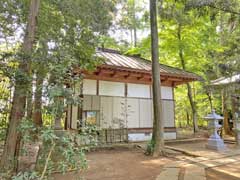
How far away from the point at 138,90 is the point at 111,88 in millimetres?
1448

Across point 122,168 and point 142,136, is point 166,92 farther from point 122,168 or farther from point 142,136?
point 122,168

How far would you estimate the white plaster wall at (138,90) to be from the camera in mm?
10133

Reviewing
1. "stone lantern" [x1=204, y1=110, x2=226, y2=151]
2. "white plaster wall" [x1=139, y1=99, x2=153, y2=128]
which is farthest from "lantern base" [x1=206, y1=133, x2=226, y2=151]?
"white plaster wall" [x1=139, y1=99, x2=153, y2=128]

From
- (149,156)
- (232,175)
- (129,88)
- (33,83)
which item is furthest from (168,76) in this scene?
(33,83)

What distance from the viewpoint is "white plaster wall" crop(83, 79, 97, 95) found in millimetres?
8961

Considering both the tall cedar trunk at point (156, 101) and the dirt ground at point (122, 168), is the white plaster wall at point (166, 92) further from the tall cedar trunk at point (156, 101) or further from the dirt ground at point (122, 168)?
the dirt ground at point (122, 168)

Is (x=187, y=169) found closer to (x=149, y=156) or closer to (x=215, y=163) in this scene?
(x=215, y=163)

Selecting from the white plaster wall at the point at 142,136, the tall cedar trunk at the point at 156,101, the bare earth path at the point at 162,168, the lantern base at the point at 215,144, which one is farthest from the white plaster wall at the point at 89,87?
the lantern base at the point at 215,144

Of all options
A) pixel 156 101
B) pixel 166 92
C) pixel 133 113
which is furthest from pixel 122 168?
pixel 166 92

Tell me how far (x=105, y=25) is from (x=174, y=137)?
688 cm

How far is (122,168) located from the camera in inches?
217

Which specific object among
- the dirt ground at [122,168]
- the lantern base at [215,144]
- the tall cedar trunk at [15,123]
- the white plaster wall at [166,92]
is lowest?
the dirt ground at [122,168]

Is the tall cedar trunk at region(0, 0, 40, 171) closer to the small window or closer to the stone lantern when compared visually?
the small window

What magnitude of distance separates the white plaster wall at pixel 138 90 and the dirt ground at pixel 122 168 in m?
3.68
